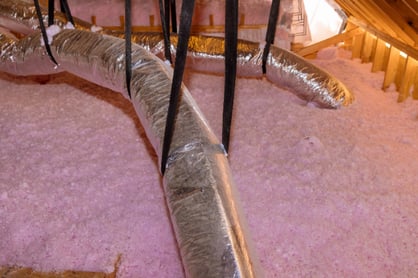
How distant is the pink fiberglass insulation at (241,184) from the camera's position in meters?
1.80

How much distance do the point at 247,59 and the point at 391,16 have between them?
949 mm

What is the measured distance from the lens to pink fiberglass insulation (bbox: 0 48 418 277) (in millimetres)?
1805

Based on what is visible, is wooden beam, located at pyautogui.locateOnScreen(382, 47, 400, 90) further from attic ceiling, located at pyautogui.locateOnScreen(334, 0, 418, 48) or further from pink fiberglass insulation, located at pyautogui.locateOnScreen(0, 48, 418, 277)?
pink fiberglass insulation, located at pyautogui.locateOnScreen(0, 48, 418, 277)

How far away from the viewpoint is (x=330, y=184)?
2.16 meters

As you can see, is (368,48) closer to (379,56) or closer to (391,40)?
(379,56)

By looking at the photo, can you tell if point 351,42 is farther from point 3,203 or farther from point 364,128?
point 3,203

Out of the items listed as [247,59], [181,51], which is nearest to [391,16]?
[247,59]

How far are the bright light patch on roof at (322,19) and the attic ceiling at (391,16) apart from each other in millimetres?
523

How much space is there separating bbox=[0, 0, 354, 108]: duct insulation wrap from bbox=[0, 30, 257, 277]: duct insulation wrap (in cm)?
106

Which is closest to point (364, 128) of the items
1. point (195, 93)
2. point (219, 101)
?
point (219, 101)

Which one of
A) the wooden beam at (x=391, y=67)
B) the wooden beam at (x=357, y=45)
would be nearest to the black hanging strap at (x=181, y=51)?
the wooden beam at (x=391, y=67)

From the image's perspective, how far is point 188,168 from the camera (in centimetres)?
123

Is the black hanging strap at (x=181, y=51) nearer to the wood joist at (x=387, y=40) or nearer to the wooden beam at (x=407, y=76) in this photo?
the wood joist at (x=387, y=40)

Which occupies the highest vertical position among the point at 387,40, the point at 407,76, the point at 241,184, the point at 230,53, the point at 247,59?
the point at 230,53
